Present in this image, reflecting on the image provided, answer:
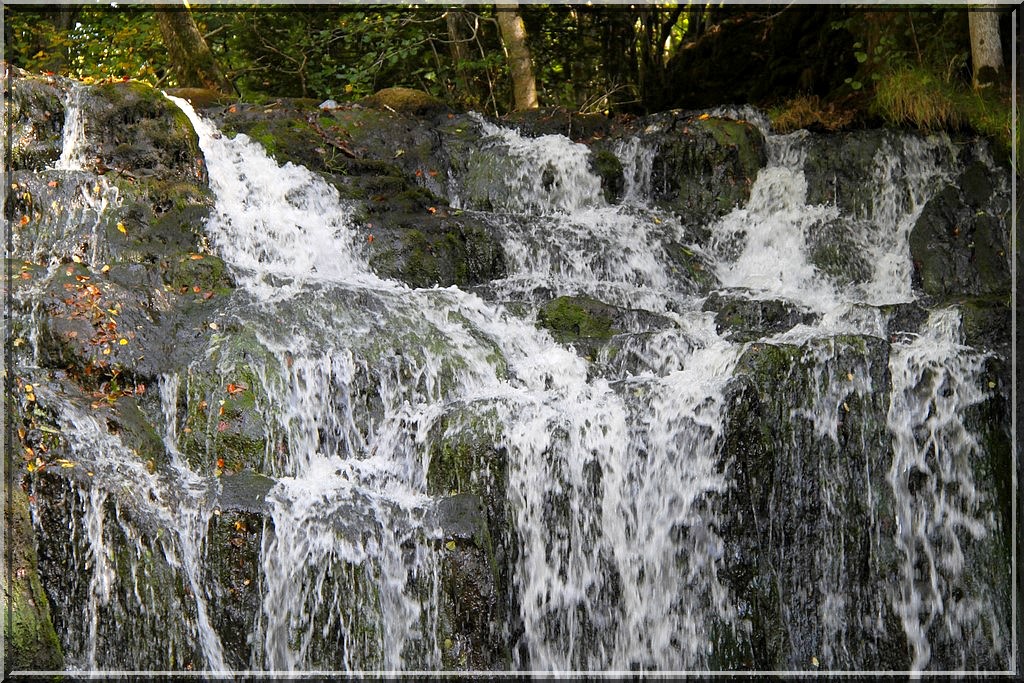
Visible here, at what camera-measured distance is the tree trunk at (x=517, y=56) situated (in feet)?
33.8

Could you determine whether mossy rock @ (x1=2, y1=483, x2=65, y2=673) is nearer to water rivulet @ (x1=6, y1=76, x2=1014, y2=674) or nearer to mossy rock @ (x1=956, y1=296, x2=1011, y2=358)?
water rivulet @ (x1=6, y1=76, x2=1014, y2=674)

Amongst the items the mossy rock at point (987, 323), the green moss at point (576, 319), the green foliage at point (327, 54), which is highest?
the green foliage at point (327, 54)

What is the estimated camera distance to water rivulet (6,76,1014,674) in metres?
4.65

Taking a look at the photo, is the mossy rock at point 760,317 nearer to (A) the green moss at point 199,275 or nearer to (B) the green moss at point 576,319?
(B) the green moss at point 576,319

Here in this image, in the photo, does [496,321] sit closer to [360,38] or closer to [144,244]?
[144,244]

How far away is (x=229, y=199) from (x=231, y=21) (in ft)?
16.6

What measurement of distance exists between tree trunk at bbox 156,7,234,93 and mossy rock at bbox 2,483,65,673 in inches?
276

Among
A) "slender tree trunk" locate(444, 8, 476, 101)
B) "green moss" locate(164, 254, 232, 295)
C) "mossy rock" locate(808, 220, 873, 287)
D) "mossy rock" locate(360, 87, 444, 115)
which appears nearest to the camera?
"green moss" locate(164, 254, 232, 295)

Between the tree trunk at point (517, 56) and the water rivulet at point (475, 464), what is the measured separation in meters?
4.05

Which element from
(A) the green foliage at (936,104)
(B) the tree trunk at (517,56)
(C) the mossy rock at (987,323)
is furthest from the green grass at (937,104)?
(B) the tree trunk at (517,56)

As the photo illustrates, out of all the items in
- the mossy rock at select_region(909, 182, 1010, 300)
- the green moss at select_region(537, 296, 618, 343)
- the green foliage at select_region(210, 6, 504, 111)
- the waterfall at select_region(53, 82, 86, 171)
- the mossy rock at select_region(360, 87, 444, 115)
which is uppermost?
the green foliage at select_region(210, 6, 504, 111)

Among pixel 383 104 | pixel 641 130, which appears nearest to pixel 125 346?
pixel 383 104

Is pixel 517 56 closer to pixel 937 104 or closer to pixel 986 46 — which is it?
pixel 937 104

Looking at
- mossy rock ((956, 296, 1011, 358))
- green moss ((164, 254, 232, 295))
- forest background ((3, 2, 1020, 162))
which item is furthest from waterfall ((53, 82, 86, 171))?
mossy rock ((956, 296, 1011, 358))
